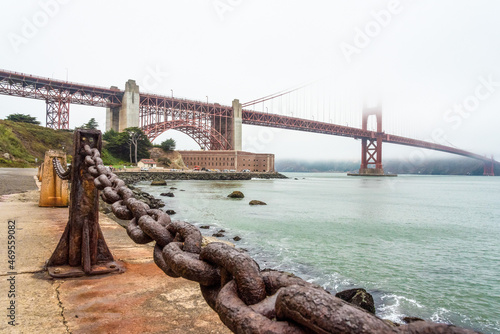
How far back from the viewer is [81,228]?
265 centimetres

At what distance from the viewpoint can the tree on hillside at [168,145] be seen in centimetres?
5934

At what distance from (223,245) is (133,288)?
1.71 meters

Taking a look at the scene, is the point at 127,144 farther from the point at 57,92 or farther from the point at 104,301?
the point at 104,301

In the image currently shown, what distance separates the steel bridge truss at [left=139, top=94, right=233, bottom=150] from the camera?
175 feet

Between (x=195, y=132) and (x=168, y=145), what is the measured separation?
17.1ft

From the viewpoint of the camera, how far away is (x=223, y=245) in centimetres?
102

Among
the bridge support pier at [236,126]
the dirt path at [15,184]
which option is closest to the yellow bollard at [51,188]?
the dirt path at [15,184]

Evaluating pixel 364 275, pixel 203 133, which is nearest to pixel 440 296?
pixel 364 275

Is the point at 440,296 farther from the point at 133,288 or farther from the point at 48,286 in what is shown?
the point at 48,286

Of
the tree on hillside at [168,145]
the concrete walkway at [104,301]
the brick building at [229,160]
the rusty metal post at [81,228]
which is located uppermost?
the tree on hillside at [168,145]

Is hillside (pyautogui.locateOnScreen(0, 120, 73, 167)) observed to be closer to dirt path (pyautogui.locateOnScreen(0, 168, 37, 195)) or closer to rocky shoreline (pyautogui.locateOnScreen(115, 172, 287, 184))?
rocky shoreline (pyautogui.locateOnScreen(115, 172, 287, 184))

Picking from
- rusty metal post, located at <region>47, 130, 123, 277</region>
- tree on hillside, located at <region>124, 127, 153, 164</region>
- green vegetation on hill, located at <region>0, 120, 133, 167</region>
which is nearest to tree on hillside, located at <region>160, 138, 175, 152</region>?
tree on hillside, located at <region>124, 127, 153, 164</region>

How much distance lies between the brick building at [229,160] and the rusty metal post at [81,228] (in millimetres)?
59065

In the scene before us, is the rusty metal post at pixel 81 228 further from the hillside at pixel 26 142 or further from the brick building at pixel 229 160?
the brick building at pixel 229 160
